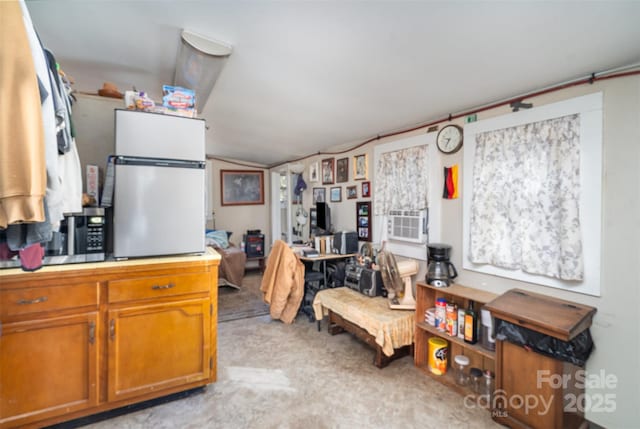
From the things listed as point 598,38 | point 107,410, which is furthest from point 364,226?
point 107,410

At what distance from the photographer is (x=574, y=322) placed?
5.16 ft

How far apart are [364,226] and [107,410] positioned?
2851 millimetres

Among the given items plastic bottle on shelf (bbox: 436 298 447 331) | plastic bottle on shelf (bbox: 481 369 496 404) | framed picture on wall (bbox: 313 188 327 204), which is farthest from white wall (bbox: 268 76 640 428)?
framed picture on wall (bbox: 313 188 327 204)

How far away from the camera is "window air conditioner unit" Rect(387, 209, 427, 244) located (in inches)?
110

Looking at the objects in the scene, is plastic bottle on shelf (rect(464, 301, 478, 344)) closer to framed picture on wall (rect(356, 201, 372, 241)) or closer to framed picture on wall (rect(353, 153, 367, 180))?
framed picture on wall (rect(356, 201, 372, 241))

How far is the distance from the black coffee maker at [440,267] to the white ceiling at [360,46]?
1219mm

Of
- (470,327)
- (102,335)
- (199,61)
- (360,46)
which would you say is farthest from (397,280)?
(199,61)

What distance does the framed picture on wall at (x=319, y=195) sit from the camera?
4.35 meters

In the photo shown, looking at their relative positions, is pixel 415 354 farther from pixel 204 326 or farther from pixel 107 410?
pixel 107 410

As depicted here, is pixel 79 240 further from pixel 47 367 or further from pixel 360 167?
pixel 360 167

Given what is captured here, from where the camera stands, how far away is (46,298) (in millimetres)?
1582

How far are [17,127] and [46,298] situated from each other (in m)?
1.32

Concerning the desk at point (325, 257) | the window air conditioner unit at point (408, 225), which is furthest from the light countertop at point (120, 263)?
the window air conditioner unit at point (408, 225)

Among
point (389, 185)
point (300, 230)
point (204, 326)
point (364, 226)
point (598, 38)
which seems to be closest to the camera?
point (598, 38)
